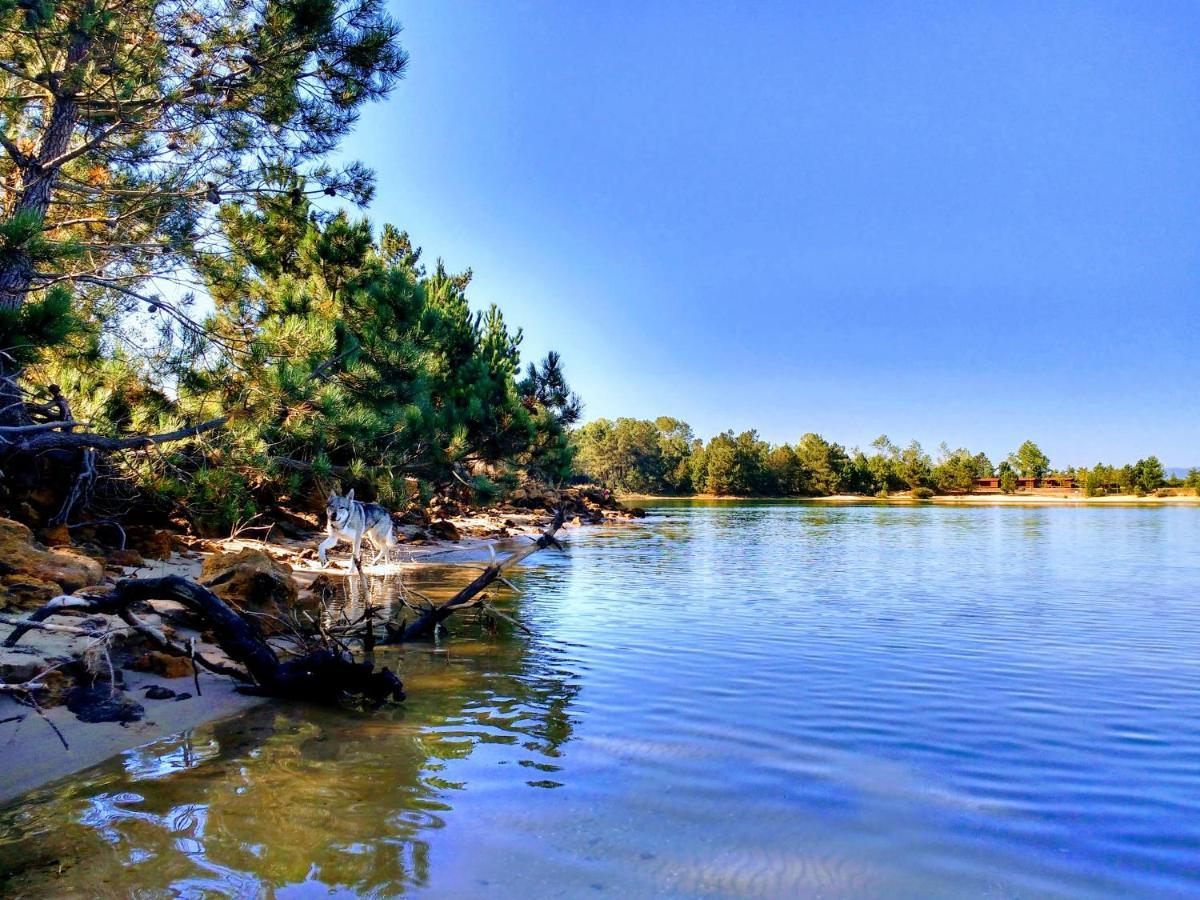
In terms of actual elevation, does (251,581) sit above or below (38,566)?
below

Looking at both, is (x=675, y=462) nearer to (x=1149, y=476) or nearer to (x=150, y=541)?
(x=1149, y=476)

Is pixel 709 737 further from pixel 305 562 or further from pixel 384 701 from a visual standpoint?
pixel 305 562

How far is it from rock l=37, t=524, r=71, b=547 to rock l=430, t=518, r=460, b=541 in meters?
11.9

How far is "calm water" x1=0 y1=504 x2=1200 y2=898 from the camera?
124 inches

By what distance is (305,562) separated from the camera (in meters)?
13.1

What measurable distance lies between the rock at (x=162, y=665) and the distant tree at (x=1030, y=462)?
125m

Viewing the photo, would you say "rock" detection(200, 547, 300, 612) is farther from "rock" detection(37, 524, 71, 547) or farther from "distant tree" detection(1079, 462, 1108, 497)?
"distant tree" detection(1079, 462, 1108, 497)

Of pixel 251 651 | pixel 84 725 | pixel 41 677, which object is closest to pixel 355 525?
pixel 251 651

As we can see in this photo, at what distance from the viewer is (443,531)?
68.3 feet

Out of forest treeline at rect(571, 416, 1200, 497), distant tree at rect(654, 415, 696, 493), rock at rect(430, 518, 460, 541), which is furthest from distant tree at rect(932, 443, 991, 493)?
rock at rect(430, 518, 460, 541)

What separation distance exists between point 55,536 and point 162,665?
4239 millimetres

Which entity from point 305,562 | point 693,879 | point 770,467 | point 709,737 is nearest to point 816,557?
point 305,562

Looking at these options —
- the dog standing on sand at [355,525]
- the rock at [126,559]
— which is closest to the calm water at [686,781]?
the rock at [126,559]

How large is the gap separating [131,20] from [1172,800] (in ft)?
35.3
